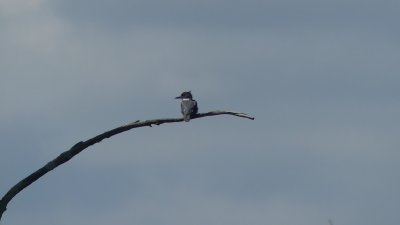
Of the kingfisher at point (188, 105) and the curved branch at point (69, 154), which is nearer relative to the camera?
the curved branch at point (69, 154)

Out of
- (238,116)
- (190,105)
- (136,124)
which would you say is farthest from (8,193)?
(190,105)

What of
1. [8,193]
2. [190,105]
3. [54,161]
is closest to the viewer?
[8,193]

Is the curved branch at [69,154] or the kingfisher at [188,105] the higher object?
the kingfisher at [188,105]

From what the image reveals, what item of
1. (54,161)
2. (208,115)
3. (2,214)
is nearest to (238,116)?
(208,115)

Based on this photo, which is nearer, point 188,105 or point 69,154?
point 69,154

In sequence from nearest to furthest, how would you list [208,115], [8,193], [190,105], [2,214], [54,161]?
[2,214]
[8,193]
[54,161]
[208,115]
[190,105]

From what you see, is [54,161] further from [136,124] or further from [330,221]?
[330,221]

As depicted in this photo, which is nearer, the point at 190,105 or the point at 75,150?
the point at 75,150

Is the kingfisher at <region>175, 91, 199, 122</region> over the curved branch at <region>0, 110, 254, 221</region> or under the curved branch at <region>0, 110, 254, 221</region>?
over

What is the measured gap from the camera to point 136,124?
15570mm

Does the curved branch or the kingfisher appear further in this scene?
the kingfisher

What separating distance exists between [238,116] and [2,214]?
4.60m

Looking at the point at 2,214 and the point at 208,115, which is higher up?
the point at 208,115

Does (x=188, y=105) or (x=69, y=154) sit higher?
(x=188, y=105)
